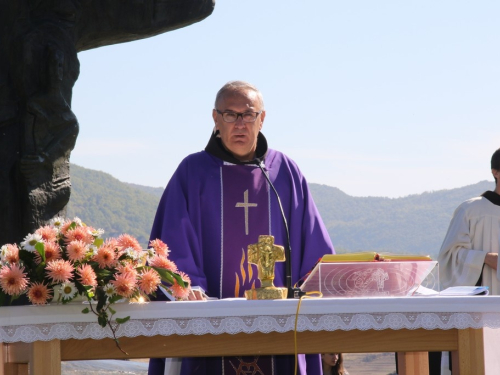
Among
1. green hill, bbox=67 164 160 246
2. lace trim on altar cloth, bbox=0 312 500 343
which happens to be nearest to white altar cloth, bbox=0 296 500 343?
lace trim on altar cloth, bbox=0 312 500 343

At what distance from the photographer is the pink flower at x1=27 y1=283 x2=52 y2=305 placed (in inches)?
134

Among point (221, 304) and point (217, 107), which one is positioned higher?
point (217, 107)

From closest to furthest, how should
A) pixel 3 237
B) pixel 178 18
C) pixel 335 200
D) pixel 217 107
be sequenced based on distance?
pixel 217 107 < pixel 3 237 < pixel 178 18 < pixel 335 200

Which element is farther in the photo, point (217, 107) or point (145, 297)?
point (217, 107)

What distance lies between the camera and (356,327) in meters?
3.42

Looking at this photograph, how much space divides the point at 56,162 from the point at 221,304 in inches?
132

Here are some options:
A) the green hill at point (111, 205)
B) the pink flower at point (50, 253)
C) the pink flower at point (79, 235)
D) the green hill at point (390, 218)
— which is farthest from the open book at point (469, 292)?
the green hill at point (390, 218)

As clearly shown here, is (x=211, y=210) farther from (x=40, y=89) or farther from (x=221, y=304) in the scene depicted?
(x=40, y=89)

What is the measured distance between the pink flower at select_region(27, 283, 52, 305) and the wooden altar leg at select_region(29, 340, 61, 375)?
16 centimetres

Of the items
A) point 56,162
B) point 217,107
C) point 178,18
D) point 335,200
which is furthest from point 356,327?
point 335,200

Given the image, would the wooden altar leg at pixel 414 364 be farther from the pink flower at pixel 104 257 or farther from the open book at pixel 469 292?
the pink flower at pixel 104 257

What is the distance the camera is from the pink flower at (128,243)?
11.6ft

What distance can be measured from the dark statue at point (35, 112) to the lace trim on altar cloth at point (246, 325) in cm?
306

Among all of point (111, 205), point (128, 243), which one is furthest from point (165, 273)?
point (111, 205)
